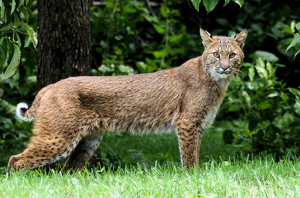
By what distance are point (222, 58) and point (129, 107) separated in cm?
126

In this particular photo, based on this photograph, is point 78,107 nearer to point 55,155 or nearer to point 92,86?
point 92,86

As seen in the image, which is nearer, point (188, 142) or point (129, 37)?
point (188, 142)

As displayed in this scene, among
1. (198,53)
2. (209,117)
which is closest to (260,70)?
(209,117)

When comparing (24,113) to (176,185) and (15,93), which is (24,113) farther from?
(15,93)

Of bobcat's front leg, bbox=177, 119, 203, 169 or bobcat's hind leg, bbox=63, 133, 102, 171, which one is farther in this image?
bobcat's hind leg, bbox=63, 133, 102, 171

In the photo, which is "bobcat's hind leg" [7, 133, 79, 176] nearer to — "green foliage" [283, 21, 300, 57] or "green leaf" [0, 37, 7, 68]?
"green leaf" [0, 37, 7, 68]

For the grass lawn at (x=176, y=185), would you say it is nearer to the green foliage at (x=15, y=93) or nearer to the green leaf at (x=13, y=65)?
the green leaf at (x=13, y=65)

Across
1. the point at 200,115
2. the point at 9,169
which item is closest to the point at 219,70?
the point at 200,115

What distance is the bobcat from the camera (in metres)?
3.91

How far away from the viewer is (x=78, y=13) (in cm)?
471

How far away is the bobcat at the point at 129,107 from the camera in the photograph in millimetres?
3906

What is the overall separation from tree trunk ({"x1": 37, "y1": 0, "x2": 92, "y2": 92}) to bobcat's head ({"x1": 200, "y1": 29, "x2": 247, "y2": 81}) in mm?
1637

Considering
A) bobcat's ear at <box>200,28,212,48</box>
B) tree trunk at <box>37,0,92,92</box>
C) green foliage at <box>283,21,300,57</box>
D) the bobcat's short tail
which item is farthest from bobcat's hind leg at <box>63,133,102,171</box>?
green foliage at <box>283,21,300,57</box>

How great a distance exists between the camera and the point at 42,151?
3.85 metres
